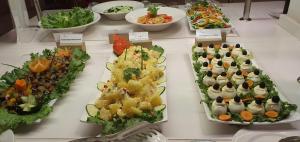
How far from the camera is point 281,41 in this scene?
68.6 inches

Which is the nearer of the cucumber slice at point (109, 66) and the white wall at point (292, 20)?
the cucumber slice at point (109, 66)

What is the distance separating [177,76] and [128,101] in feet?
1.54

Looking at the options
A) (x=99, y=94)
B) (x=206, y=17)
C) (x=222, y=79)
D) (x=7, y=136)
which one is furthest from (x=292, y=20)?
(x=7, y=136)

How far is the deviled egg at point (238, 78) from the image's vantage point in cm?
115

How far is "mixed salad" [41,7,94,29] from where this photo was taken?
1903 millimetres

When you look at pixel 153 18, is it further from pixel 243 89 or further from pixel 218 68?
pixel 243 89

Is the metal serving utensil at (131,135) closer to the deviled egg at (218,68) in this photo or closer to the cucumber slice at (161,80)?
the cucumber slice at (161,80)

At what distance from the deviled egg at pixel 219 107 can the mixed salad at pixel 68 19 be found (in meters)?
1.24

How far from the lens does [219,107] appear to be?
3.21ft

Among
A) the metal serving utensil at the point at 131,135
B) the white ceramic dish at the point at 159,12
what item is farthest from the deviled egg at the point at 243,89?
the white ceramic dish at the point at 159,12

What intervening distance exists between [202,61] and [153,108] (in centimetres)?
46

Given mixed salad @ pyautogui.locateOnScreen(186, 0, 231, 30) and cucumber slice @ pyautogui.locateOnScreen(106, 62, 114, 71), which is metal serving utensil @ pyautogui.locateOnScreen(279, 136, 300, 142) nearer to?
cucumber slice @ pyautogui.locateOnScreen(106, 62, 114, 71)

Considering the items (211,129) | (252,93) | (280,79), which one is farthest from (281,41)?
(211,129)

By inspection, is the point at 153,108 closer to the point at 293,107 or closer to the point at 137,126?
the point at 137,126
